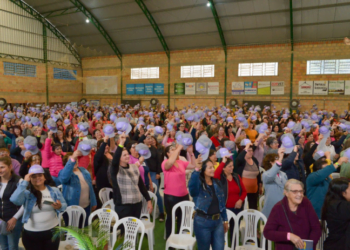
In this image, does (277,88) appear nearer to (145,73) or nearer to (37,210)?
(145,73)

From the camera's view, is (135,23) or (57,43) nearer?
(135,23)

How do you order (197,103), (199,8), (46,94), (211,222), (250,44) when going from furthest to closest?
1. (46,94)
2. (197,103)
3. (250,44)
4. (199,8)
5. (211,222)

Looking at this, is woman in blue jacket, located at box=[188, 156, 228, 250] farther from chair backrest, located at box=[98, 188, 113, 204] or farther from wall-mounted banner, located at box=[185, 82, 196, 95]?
wall-mounted banner, located at box=[185, 82, 196, 95]

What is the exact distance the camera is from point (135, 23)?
18016mm

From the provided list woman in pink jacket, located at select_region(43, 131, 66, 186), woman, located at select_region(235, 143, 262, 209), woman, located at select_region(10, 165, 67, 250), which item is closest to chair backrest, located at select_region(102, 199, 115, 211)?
woman, located at select_region(10, 165, 67, 250)

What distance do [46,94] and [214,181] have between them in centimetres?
2058

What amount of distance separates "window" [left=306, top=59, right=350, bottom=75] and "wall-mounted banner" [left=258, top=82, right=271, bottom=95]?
2.37 meters

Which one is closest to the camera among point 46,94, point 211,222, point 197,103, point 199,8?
point 211,222

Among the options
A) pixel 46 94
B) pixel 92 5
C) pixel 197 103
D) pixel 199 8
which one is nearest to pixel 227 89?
pixel 197 103

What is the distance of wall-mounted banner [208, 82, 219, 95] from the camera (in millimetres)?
18328

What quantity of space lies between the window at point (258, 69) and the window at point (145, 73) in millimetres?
6374

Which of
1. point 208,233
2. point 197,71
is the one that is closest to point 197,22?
Result: point 197,71

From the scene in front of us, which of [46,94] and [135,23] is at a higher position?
[135,23]

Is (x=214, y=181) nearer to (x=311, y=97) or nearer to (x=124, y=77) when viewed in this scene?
(x=311, y=97)
